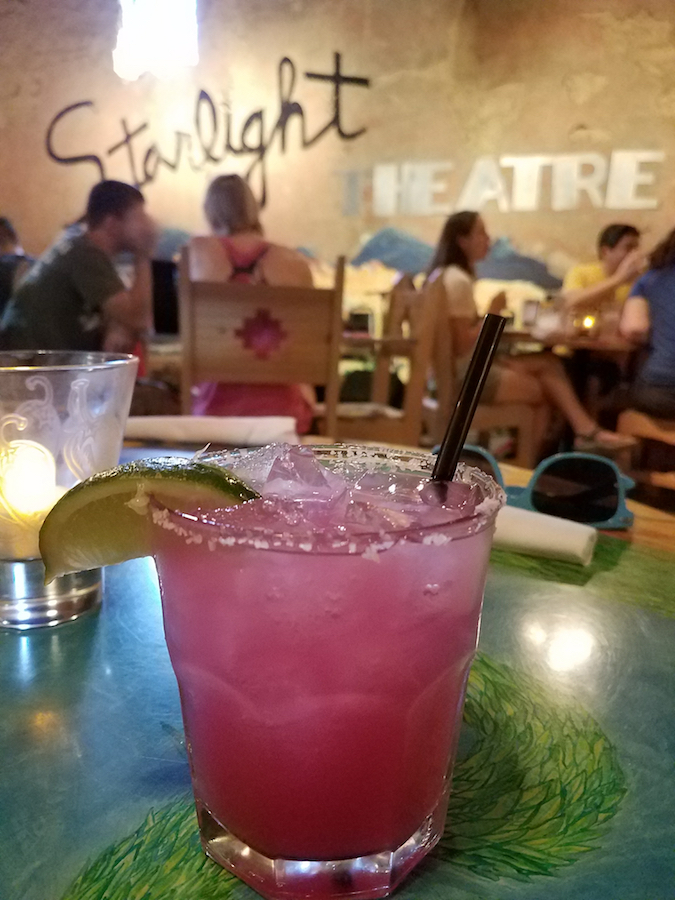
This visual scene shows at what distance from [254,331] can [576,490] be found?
1.60 meters

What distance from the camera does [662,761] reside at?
51 cm

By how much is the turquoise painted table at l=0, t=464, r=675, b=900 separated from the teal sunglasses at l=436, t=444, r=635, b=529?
33 cm

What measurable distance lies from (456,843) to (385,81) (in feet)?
18.1

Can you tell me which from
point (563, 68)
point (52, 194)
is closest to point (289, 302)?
point (52, 194)

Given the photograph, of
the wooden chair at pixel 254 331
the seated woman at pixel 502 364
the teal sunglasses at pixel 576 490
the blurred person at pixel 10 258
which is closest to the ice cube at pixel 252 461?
the teal sunglasses at pixel 576 490

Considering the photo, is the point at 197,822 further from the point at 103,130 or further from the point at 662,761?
the point at 103,130

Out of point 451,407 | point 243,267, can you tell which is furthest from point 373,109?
point 451,407

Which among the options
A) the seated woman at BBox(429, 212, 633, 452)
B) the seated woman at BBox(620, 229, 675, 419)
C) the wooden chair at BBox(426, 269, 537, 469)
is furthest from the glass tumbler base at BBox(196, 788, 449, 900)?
the seated woman at BBox(620, 229, 675, 419)

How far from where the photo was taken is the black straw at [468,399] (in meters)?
0.50

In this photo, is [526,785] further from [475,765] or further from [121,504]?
[121,504]

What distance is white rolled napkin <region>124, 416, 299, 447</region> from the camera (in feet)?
4.59

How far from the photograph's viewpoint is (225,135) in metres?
5.14

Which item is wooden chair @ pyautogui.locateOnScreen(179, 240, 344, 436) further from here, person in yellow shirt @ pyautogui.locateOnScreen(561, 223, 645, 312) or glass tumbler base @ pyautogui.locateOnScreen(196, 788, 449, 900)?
person in yellow shirt @ pyautogui.locateOnScreen(561, 223, 645, 312)

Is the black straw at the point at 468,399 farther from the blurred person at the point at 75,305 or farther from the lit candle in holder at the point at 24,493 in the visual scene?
the blurred person at the point at 75,305
